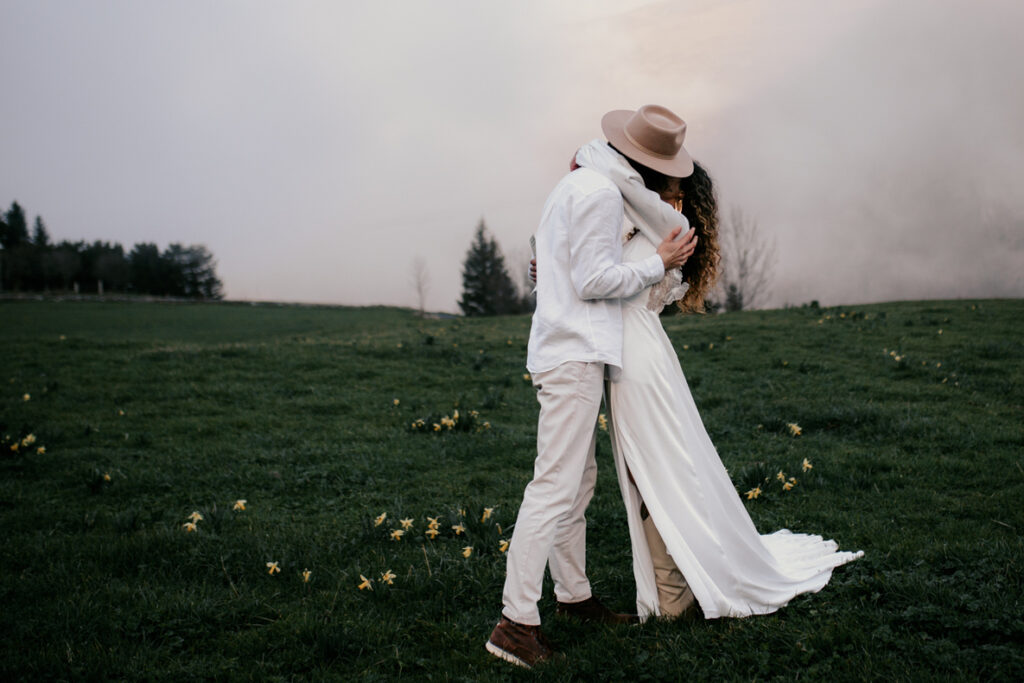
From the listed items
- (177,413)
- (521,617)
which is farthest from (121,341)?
(521,617)

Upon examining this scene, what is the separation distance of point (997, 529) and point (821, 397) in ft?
14.1

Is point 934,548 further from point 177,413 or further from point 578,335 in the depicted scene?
point 177,413

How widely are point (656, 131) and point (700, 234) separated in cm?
71

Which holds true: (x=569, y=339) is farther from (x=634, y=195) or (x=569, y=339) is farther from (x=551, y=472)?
(x=634, y=195)

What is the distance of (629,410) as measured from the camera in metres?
3.30

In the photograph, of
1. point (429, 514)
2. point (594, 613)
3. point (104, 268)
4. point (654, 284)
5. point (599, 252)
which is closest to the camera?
point (599, 252)

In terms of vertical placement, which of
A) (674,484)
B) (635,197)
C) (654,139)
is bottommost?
(674,484)

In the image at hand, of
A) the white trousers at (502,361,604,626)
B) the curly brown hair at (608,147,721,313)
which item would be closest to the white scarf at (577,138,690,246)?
the curly brown hair at (608,147,721,313)

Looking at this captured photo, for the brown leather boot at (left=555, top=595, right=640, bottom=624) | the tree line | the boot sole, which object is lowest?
the boot sole

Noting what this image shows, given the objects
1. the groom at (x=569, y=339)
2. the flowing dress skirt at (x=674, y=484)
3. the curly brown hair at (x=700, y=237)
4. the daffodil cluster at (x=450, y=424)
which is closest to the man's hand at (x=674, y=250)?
the groom at (x=569, y=339)

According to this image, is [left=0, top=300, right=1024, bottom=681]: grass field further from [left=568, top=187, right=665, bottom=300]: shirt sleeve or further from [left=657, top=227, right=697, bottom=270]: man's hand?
[left=657, top=227, right=697, bottom=270]: man's hand

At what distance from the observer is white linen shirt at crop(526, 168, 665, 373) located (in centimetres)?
303

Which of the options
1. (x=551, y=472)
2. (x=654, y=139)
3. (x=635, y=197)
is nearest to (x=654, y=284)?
(x=635, y=197)

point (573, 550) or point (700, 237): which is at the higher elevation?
point (700, 237)
